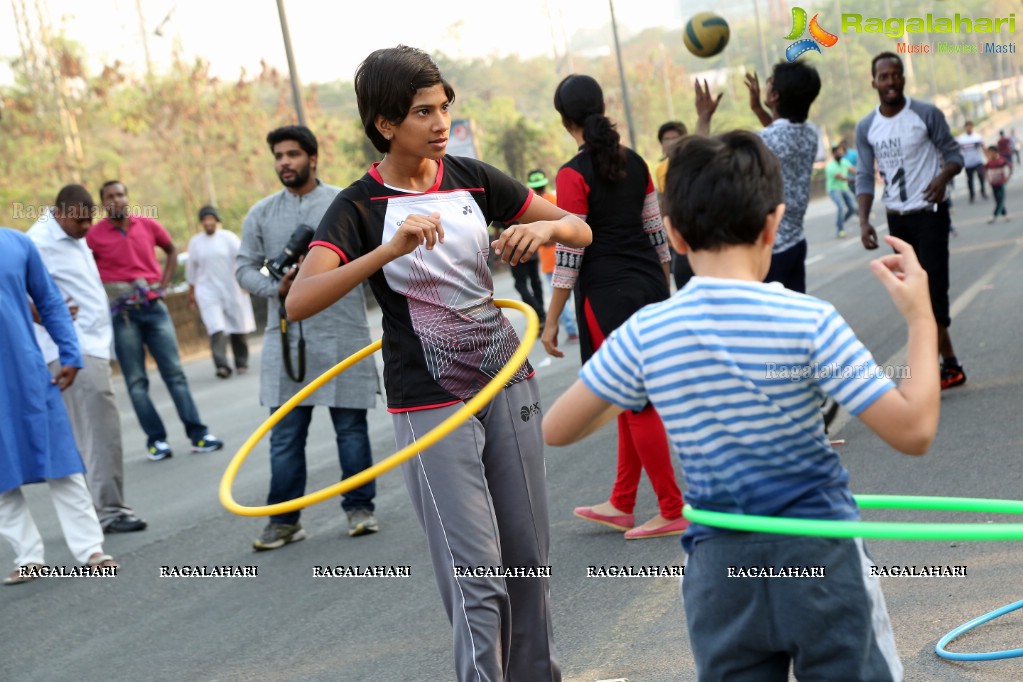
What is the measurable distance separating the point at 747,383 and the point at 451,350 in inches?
56.2

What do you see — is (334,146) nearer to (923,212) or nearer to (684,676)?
(923,212)

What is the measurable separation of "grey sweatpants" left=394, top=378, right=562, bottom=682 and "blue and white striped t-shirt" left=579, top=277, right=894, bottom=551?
1.23m

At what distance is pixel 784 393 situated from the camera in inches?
100

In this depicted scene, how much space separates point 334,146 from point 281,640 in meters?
40.2

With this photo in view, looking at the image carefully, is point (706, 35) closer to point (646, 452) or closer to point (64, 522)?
point (646, 452)

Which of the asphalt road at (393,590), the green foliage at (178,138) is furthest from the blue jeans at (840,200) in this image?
the asphalt road at (393,590)

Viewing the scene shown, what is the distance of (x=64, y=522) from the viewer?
7051mm

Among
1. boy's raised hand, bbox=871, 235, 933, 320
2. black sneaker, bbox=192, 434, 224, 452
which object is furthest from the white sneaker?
boy's raised hand, bbox=871, 235, 933, 320

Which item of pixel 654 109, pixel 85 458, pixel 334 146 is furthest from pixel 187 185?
pixel 654 109

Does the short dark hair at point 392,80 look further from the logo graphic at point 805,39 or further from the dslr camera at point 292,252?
the logo graphic at point 805,39

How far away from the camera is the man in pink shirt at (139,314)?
1050cm

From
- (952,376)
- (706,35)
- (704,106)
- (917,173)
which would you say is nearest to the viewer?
(704,106)

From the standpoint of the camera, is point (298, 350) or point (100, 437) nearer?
point (298, 350)

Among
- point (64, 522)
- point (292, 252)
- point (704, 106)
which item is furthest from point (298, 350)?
point (704, 106)
